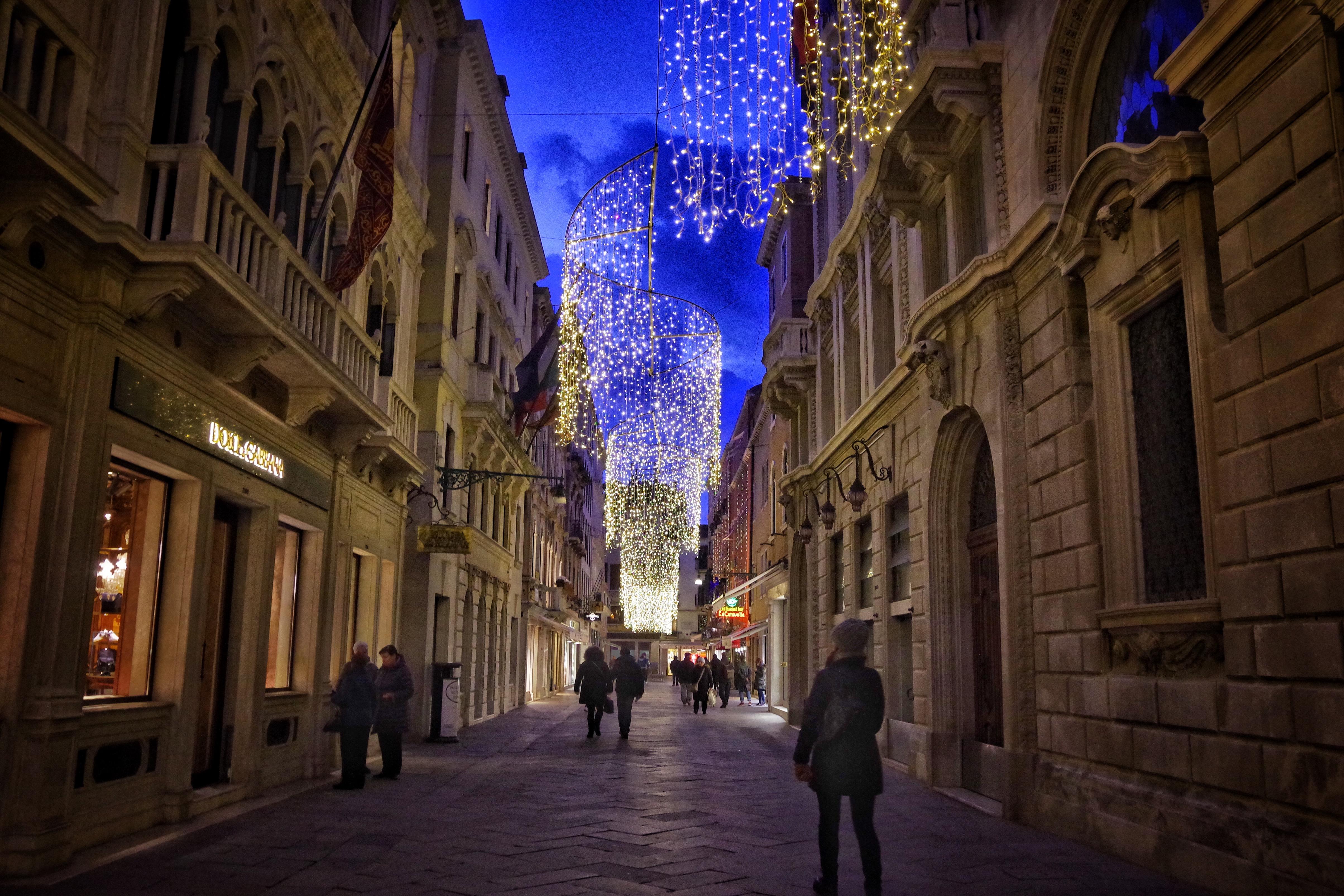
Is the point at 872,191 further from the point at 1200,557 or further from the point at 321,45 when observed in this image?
the point at 1200,557

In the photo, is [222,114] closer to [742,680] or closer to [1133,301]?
[1133,301]

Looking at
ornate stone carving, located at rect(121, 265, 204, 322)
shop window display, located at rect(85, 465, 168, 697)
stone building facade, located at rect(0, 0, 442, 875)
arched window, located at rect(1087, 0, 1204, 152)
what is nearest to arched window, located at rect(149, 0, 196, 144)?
stone building facade, located at rect(0, 0, 442, 875)

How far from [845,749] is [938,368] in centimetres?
783

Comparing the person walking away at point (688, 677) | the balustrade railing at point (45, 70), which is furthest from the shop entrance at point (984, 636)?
the person walking away at point (688, 677)

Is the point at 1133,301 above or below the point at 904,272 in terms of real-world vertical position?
below

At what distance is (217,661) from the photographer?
11539 millimetres

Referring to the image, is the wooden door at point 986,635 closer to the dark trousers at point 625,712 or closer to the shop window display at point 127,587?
the dark trousers at point 625,712

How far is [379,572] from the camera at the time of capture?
17.7 m

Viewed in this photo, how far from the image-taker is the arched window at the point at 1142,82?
8.60 meters

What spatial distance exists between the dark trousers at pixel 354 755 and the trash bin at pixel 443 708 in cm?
663

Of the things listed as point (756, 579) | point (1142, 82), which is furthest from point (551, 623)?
point (1142, 82)

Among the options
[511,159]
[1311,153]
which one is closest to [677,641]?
[511,159]

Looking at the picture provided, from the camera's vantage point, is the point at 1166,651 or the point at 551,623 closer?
the point at 1166,651

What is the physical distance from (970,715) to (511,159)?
20.3 metres
